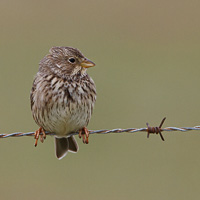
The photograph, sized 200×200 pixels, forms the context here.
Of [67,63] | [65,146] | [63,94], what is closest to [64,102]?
[63,94]

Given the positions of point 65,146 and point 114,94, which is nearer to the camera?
point 65,146

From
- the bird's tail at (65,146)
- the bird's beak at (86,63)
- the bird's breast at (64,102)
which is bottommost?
the bird's tail at (65,146)

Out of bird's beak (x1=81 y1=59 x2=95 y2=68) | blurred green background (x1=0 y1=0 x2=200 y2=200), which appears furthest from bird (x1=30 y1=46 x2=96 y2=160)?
blurred green background (x1=0 y1=0 x2=200 y2=200)

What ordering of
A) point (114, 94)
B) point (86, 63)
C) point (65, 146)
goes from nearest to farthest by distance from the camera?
point (86, 63) < point (65, 146) < point (114, 94)

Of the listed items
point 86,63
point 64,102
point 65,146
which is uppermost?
point 86,63

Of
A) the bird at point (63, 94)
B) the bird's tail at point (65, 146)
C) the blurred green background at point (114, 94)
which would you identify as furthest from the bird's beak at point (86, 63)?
the blurred green background at point (114, 94)

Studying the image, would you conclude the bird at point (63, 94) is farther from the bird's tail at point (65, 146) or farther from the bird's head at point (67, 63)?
the bird's tail at point (65, 146)

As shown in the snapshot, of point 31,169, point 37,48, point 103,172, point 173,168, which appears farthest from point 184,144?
point 37,48

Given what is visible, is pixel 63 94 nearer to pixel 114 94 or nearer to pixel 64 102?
pixel 64 102
